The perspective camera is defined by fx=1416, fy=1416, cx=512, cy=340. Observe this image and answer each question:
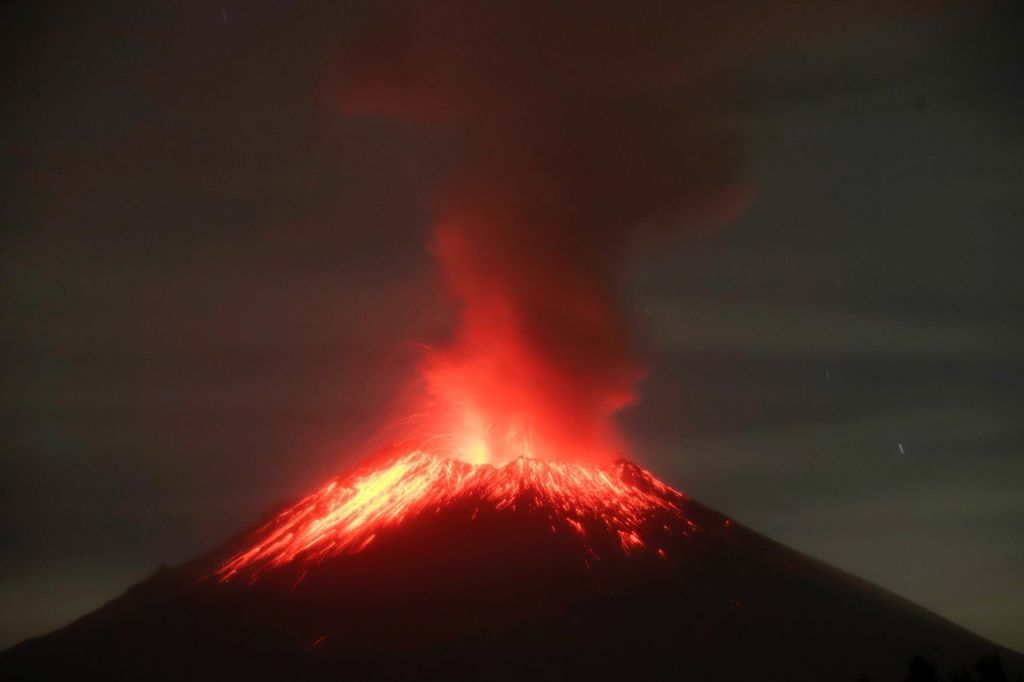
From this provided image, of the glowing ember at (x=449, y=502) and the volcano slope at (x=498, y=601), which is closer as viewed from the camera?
the volcano slope at (x=498, y=601)

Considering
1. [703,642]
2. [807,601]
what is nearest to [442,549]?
[703,642]

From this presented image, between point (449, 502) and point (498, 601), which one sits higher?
point (449, 502)

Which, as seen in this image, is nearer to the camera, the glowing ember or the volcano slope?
the volcano slope

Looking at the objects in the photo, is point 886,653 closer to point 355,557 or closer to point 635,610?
point 635,610

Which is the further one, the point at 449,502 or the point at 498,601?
the point at 449,502
